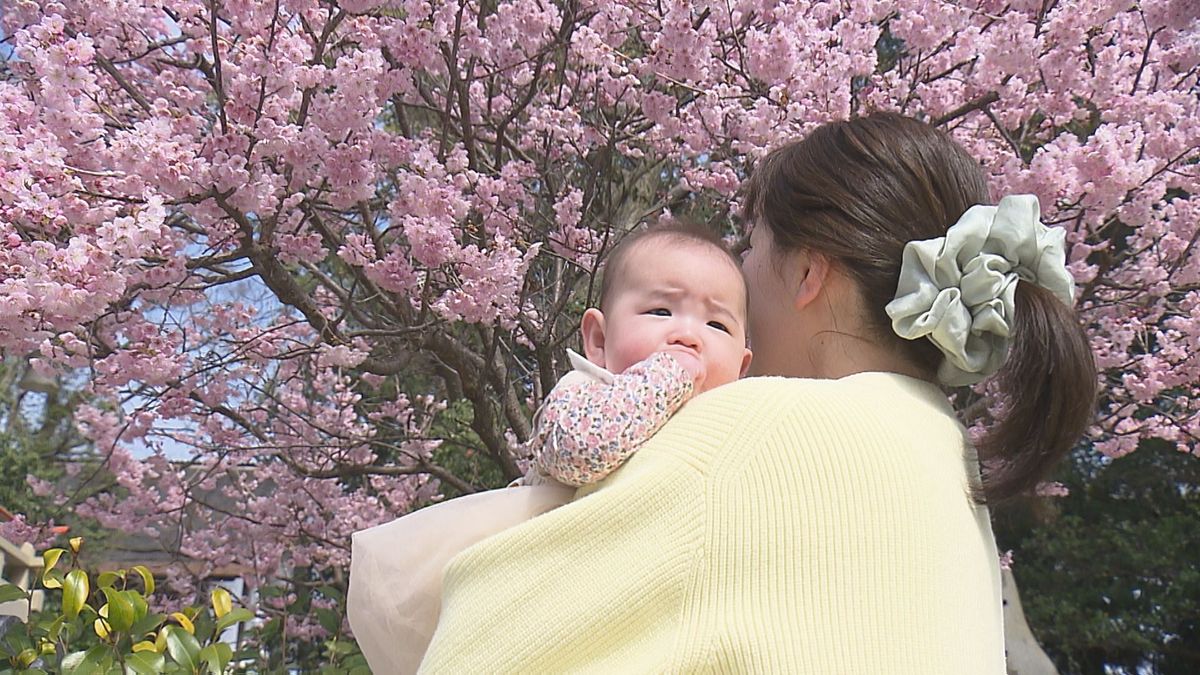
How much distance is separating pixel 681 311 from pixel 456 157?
89.1 inches

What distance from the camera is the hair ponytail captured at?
1.30m

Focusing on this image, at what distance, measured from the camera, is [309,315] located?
364cm

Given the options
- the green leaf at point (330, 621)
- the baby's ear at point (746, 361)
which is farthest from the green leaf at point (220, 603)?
the baby's ear at point (746, 361)

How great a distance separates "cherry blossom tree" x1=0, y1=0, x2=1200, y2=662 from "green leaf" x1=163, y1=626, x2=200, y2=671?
887mm

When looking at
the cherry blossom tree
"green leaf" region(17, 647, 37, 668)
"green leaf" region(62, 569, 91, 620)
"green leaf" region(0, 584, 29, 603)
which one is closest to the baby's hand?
the cherry blossom tree

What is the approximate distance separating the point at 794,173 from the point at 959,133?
3.23 m

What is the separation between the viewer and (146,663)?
262 cm

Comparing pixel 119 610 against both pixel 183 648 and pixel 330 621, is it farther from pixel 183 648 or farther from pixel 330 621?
pixel 330 621

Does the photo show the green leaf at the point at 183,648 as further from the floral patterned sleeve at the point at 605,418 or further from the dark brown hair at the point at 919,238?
the dark brown hair at the point at 919,238

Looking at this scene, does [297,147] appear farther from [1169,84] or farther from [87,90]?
[1169,84]

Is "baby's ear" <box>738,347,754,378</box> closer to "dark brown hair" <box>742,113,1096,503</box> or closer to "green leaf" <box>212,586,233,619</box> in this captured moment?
"dark brown hair" <box>742,113,1096,503</box>

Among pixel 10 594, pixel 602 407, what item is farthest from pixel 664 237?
pixel 10 594

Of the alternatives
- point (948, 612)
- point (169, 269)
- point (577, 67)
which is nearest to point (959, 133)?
point (577, 67)

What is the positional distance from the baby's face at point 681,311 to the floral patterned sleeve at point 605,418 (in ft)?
0.46
